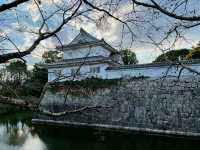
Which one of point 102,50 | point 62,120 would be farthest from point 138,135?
point 102,50

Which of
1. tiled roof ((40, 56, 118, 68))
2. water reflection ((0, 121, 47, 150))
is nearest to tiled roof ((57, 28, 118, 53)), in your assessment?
tiled roof ((40, 56, 118, 68))

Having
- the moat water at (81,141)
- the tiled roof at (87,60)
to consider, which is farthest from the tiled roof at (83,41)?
the moat water at (81,141)

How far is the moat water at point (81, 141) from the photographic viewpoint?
9.56 meters

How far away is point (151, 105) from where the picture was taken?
1205 centimetres

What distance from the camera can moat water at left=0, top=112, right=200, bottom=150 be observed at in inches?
376

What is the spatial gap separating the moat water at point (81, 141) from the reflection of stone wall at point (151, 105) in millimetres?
683

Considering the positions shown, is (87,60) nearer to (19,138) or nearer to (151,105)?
(151,105)

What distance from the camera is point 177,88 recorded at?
38.5 feet

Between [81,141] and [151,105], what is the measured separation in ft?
10.3

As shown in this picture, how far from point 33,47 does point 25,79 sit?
2.44 feet

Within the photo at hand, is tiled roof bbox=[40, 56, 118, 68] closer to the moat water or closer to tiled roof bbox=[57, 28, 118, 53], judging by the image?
tiled roof bbox=[57, 28, 118, 53]

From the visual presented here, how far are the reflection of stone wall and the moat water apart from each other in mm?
683

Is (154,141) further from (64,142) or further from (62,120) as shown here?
(62,120)

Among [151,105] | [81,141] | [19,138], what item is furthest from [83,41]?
[81,141]
